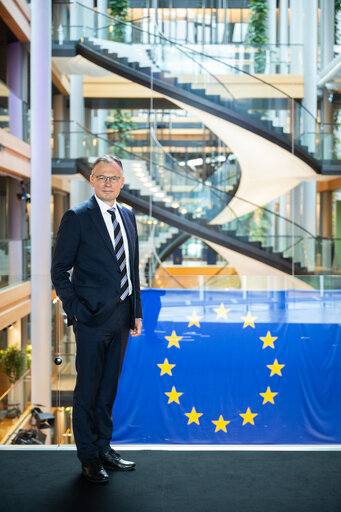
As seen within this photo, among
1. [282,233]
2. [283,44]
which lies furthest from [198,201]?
[283,44]

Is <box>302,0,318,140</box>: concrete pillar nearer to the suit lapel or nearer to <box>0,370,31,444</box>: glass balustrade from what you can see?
<box>0,370,31,444</box>: glass balustrade

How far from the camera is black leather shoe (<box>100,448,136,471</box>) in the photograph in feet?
8.81

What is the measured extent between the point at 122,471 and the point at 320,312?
1597mm

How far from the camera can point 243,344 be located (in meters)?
3.61

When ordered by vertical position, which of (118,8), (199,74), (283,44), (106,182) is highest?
(118,8)

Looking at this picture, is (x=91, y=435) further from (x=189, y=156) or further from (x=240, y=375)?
(x=189, y=156)

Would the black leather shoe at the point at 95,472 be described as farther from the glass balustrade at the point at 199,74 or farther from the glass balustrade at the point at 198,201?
the glass balustrade at the point at 199,74

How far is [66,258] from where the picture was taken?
8.62ft

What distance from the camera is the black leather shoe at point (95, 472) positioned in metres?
2.56

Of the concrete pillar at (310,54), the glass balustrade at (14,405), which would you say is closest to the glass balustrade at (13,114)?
the glass balustrade at (14,405)

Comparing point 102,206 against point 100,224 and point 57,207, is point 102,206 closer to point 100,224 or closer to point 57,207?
point 100,224

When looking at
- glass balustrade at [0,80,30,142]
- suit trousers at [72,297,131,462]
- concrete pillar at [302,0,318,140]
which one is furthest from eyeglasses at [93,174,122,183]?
concrete pillar at [302,0,318,140]

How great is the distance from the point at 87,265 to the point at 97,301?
0.51 feet

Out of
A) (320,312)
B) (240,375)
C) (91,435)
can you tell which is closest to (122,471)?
(91,435)
